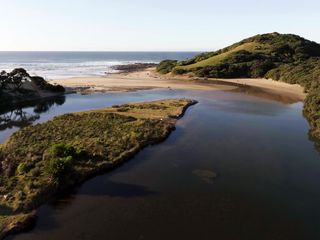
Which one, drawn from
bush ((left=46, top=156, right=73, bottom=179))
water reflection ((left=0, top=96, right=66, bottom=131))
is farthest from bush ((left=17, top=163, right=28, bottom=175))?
water reflection ((left=0, top=96, right=66, bottom=131))

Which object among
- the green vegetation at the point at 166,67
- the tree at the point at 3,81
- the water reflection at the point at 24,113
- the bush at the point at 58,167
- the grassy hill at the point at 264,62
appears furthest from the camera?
the green vegetation at the point at 166,67

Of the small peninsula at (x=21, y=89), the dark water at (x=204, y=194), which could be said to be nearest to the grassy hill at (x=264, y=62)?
the dark water at (x=204, y=194)

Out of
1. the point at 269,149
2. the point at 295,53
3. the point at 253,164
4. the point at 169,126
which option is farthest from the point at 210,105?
the point at 295,53

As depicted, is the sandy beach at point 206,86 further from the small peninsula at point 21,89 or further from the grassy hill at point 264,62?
the small peninsula at point 21,89

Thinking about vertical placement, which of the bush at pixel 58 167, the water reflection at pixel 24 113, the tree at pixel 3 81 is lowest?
the water reflection at pixel 24 113

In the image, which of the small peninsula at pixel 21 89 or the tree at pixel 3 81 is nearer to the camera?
the tree at pixel 3 81

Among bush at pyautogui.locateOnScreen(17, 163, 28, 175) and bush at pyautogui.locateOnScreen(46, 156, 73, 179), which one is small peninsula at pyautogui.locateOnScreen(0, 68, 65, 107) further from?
bush at pyautogui.locateOnScreen(46, 156, 73, 179)

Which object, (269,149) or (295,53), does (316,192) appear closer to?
(269,149)
